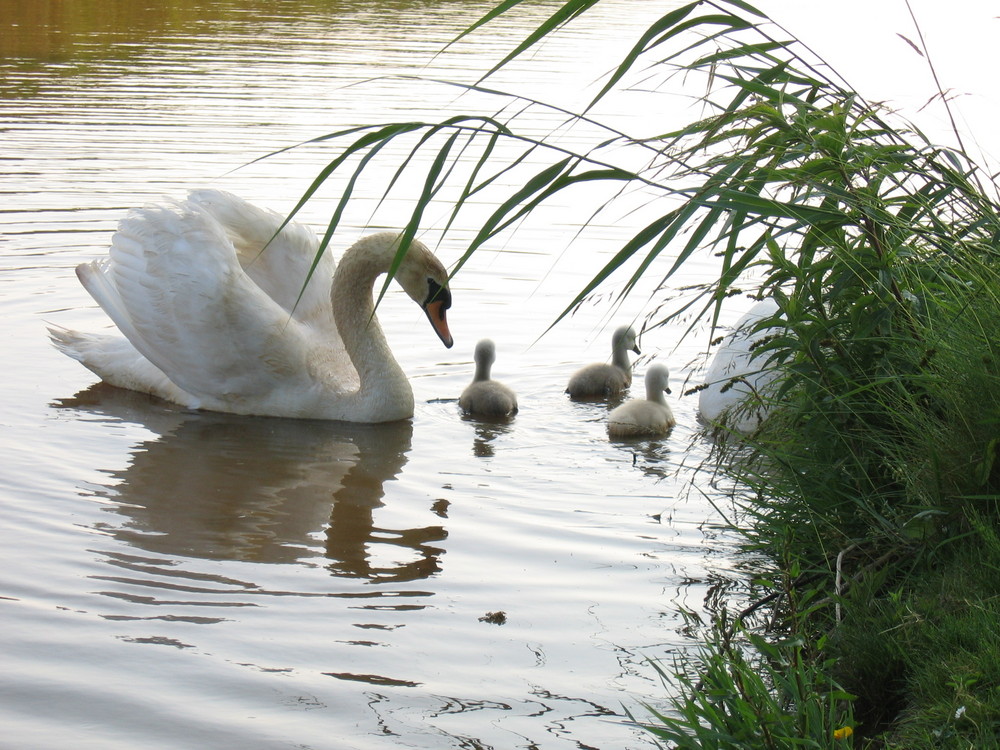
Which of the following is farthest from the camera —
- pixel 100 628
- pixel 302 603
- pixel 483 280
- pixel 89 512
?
pixel 483 280

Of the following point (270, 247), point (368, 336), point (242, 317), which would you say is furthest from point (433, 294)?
point (242, 317)

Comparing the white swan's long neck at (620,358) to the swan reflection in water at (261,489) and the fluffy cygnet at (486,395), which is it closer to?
the fluffy cygnet at (486,395)

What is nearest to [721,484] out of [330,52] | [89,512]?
[89,512]

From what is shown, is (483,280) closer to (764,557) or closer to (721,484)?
(721,484)

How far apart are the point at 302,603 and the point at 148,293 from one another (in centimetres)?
300

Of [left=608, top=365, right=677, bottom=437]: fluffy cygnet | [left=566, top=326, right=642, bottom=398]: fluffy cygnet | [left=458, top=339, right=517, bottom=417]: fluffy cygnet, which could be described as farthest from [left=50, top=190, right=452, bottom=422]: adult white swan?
[left=608, top=365, right=677, bottom=437]: fluffy cygnet

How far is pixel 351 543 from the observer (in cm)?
507

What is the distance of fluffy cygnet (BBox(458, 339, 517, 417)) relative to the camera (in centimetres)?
674

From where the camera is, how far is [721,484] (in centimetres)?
547

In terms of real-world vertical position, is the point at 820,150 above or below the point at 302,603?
above

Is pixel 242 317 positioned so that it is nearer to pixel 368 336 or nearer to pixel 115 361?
pixel 368 336

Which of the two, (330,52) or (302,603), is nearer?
(302,603)

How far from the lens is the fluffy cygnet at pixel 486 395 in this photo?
6.74 meters

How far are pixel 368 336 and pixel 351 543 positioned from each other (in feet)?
6.52
